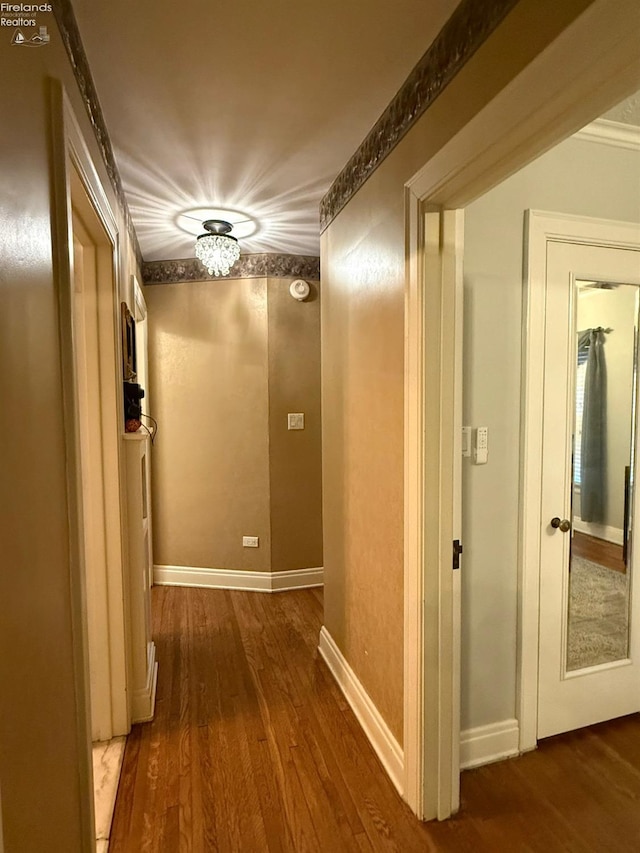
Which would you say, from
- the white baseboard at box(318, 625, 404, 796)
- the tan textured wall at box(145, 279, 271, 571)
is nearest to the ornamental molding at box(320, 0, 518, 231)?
the tan textured wall at box(145, 279, 271, 571)

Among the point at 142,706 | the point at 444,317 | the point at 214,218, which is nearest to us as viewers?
the point at 444,317

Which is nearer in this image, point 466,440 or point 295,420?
point 466,440

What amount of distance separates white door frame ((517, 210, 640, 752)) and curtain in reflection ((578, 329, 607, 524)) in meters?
0.26

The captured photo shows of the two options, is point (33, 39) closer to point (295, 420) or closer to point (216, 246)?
point (216, 246)

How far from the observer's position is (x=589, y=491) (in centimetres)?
195

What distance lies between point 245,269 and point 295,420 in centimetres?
121

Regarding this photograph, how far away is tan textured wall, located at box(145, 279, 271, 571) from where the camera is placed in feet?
11.4

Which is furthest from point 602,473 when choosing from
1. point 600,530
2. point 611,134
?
point 611,134

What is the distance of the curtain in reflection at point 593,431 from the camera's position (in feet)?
6.20

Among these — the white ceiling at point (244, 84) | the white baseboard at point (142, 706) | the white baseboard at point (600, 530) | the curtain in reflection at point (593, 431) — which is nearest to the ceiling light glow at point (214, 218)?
the white ceiling at point (244, 84)

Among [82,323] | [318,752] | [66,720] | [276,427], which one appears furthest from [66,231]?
[276,427]

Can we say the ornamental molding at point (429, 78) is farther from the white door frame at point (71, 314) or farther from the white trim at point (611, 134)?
the white door frame at point (71, 314)

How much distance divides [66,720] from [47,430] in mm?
660

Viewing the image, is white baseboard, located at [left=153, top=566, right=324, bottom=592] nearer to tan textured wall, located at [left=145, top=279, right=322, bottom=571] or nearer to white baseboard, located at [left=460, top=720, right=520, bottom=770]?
tan textured wall, located at [left=145, top=279, right=322, bottom=571]
